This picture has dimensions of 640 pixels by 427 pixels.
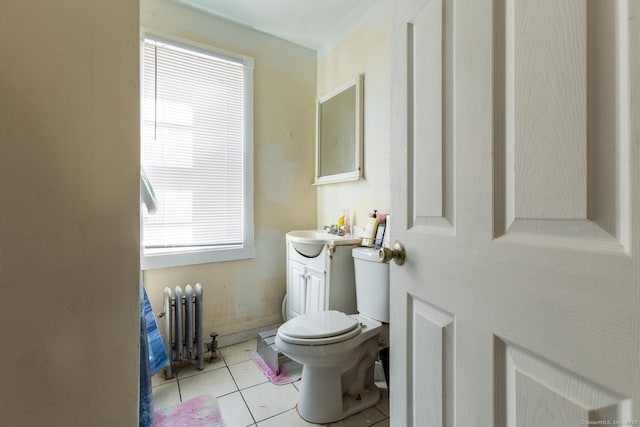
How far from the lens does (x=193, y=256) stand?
79.3 inches

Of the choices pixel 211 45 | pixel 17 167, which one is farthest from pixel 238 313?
pixel 211 45

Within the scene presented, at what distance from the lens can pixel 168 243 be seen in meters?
1.95

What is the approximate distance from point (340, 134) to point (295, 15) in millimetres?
916

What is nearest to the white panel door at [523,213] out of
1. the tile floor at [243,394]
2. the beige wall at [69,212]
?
the beige wall at [69,212]

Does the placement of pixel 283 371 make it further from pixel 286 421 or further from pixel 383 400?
pixel 383 400

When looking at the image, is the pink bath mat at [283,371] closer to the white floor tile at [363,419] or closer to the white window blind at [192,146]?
the white floor tile at [363,419]

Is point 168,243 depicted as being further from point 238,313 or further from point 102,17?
point 102,17

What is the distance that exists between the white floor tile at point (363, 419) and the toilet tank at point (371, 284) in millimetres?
466

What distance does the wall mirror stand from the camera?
205 cm

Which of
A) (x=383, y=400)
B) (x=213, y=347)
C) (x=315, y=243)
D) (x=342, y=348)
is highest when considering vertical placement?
(x=315, y=243)

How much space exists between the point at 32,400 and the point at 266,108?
7.06 feet

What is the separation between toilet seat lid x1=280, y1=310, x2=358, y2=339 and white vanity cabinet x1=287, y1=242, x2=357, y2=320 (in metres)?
0.23

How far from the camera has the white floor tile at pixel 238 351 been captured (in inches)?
77.3

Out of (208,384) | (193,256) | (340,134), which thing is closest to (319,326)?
(208,384)
